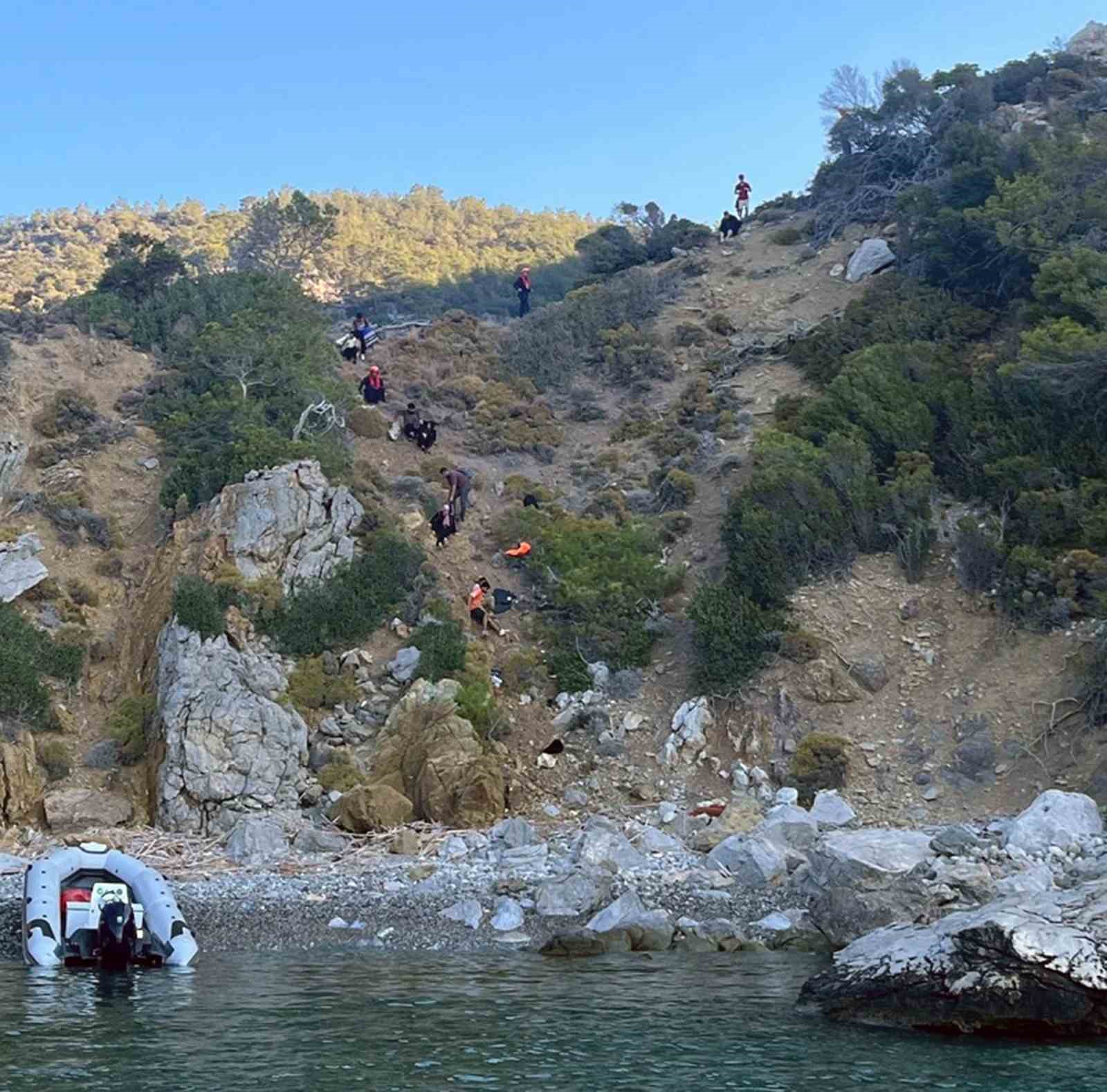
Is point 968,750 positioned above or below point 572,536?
below

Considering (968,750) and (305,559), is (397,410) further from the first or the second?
(968,750)

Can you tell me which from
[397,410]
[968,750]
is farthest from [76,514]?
[968,750]

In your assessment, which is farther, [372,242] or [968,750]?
[372,242]

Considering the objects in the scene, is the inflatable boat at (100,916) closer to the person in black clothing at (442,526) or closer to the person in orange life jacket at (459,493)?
the person in black clothing at (442,526)

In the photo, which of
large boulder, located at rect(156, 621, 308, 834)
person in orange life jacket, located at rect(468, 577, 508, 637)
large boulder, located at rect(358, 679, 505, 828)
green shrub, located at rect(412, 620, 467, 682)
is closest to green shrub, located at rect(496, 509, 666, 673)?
person in orange life jacket, located at rect(468, 577, 508, 637)

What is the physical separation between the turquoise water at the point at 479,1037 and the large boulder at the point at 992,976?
310 millimetres

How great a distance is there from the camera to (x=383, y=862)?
17500 millimetres

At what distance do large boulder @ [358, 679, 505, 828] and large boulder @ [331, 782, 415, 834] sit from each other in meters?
0.45

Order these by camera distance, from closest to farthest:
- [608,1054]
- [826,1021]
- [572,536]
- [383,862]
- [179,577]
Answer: [608,1054], [826,1021], [383,862], [179,577], [572,536]

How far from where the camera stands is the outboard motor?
13.8 m

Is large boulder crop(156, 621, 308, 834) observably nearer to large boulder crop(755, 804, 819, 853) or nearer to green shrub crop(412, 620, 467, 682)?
green shrub crop(412, 620, 467, 682)

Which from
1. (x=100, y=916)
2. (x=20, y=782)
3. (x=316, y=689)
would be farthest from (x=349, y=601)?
(x=100, y=916)

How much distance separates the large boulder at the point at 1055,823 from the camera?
50.4ft

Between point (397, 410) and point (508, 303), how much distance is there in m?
21.0
